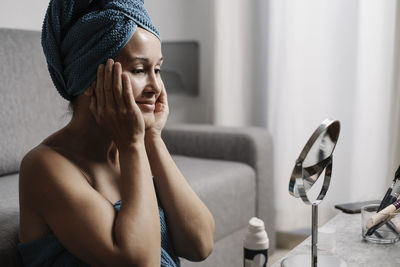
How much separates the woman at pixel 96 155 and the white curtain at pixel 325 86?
57.5 inches

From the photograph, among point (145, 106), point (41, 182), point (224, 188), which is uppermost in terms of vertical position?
point (145, 106)

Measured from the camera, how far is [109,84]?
917 mm

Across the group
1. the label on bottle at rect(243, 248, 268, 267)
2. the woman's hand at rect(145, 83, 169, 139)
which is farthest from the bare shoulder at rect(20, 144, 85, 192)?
the label on bottle at rect(243, 248, 268, 267)

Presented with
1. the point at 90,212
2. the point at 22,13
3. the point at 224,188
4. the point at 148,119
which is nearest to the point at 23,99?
the point at 22,13

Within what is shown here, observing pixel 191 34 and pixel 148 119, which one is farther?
pixel 191 34

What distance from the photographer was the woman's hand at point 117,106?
92 cm

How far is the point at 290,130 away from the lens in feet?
7.89

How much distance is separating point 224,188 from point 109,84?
3.16 feet

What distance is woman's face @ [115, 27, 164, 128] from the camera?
0.95m

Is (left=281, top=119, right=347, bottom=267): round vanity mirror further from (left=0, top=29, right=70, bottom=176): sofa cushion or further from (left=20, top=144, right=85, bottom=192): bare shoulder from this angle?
(left=0, top=29, right=70, bottom=176): sofa cushion

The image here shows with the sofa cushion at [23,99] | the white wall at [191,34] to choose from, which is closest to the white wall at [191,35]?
the white wall at [191,34]

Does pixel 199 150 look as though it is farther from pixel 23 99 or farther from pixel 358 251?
Result: pixel 358 251

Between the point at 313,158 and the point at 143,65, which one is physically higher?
the point at 143,65

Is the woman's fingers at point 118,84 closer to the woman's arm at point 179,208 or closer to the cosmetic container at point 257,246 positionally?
the woman's arm at point 179,208
